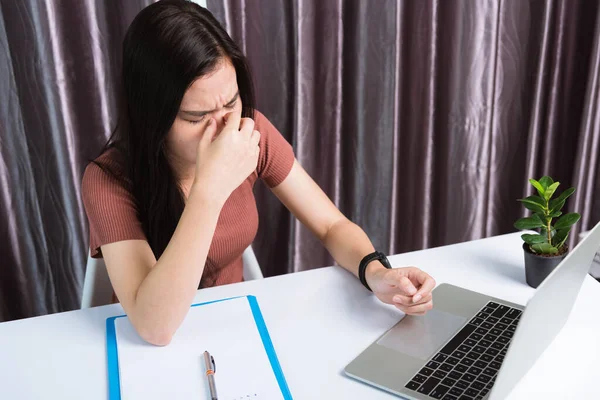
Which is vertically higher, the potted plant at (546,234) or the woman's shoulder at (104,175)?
the woman's shoulder at (104,175)

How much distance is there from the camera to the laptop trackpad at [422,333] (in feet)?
3.04

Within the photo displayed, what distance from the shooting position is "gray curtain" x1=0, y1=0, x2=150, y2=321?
1589mm

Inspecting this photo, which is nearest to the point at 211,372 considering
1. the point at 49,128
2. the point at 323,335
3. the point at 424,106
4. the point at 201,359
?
the point at 201,359

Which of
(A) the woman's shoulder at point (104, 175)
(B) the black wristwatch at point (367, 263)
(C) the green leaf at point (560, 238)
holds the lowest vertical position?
(B) the black wristwatch at point (367, 263)

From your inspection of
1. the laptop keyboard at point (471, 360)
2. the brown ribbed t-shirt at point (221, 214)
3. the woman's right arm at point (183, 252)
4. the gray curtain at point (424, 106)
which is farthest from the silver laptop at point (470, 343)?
the gray curtain at point (424, 106)

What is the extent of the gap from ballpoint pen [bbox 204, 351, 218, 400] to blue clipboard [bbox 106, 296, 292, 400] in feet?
0.29

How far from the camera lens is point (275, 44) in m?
1.79

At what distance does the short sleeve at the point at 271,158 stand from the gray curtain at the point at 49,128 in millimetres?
563

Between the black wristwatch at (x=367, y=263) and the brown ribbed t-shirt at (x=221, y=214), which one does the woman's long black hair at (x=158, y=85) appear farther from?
the black wristwatch at (x=367, y=263)

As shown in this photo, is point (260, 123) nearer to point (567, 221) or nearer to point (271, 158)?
point (271, 158)

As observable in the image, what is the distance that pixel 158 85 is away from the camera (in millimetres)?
1055

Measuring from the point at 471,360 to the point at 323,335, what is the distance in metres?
0.24

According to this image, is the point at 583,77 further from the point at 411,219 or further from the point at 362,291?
the point at 362,291

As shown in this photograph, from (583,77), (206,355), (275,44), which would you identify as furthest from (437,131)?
(206,355)
